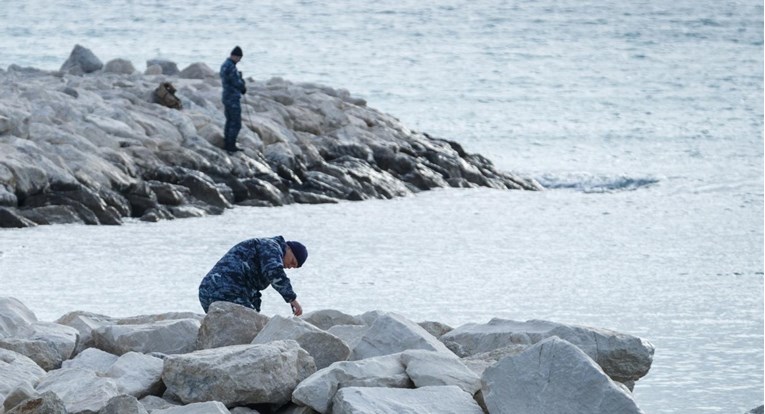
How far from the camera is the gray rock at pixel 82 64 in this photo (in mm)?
26614

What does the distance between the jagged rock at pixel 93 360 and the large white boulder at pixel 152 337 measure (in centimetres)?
14

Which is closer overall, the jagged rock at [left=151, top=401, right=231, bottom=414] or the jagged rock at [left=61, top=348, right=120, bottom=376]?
the jagged rock at [left=151, top=401, right=231, bottom=414]

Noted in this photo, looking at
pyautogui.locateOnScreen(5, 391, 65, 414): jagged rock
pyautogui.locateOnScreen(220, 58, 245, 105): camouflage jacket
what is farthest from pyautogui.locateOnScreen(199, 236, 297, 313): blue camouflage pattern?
pyautogui.locateOnScreen(220, 58, 245, 105): camouflage jacket

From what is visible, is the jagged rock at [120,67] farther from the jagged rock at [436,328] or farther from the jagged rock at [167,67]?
the jagged rock at [436,328]

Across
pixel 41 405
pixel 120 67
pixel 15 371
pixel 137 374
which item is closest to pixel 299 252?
pixel 137 374

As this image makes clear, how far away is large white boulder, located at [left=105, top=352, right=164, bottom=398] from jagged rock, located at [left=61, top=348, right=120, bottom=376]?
0.25 meters

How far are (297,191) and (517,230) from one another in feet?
11.2

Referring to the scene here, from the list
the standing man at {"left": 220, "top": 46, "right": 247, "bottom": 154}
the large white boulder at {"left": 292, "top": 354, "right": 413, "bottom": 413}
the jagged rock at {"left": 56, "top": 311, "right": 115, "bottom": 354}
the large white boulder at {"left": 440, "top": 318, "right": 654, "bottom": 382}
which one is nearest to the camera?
the large white boulder at {"left": 292, "top": 354, "right": 413, "bottom": 413}

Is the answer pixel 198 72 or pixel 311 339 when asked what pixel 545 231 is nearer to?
pixel 311 339

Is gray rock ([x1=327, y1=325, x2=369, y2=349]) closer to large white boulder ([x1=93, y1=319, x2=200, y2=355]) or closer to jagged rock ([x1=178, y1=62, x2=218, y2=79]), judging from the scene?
large white boulder ([x1=93, y1=319, x2=200, y2=355])

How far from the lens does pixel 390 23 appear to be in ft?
226

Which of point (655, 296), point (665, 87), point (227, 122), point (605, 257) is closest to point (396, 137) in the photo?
point (227, 122)

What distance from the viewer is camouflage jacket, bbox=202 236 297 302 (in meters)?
8.30

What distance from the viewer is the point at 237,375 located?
659cm
